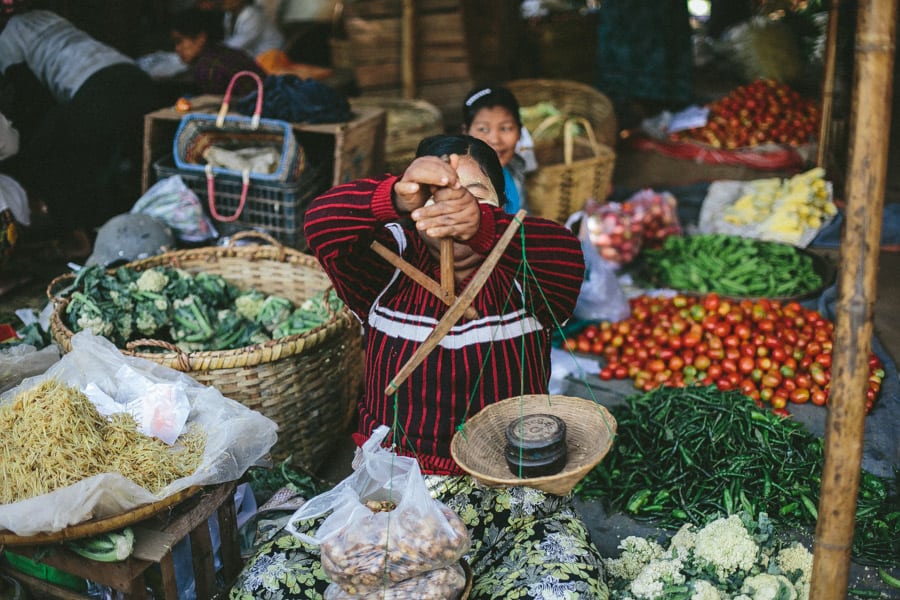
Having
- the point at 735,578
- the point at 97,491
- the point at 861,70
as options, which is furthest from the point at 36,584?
the point at 861,70

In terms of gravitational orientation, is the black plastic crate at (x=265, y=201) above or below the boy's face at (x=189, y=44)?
below

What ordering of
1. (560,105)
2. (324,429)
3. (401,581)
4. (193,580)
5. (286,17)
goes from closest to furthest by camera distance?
(401,581) → (193,580) → (324,429) → (560,105) → (286,17)

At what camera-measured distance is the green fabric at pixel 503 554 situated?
1874mm

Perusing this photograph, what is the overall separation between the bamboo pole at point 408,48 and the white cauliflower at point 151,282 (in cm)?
325

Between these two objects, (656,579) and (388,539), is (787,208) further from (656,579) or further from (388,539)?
(388,539)

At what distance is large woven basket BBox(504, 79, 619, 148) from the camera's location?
239 inches

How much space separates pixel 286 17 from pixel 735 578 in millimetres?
7577

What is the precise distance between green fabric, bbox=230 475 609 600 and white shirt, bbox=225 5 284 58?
6.23 meters

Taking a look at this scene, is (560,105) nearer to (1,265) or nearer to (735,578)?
(1,265)

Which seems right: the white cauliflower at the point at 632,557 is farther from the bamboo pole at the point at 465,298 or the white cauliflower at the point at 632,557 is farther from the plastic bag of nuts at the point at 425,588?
the bamboo pole at the point at 465,298

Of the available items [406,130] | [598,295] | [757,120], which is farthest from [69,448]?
[757,120]

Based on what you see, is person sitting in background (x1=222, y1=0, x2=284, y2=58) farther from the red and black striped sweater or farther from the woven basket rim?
the red and black striped sweater

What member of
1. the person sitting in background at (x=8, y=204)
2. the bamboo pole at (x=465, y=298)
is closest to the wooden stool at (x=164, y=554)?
the bamboo pole at (x=465, y=298)

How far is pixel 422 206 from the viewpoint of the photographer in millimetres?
1820
